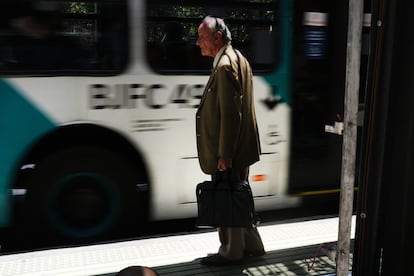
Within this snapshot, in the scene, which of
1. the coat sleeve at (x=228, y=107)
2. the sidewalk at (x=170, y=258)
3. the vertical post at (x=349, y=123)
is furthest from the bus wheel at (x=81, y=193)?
the vertical post at (x=349, y=123)

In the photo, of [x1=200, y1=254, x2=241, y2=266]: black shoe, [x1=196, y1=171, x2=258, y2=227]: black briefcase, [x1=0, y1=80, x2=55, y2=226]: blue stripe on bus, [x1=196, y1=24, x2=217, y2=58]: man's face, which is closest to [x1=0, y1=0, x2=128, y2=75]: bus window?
[x1=0, y1=80, x2=55, y2=226]: blue stripe on bus

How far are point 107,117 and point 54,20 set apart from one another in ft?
3.01

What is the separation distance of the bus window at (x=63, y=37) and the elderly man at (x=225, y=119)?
4.05 ft

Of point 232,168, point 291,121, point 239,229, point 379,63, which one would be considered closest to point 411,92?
point 379,63

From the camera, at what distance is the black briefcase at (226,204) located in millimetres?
3264

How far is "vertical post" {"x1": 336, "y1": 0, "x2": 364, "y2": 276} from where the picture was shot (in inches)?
94.1

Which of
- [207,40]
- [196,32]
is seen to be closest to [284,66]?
[196,32]

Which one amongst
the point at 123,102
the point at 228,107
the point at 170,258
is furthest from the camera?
the point at 123,102

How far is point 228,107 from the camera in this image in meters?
3.16

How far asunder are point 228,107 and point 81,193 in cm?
197

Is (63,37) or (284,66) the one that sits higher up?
(63,37)

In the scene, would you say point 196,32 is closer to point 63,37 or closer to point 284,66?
point 284,66

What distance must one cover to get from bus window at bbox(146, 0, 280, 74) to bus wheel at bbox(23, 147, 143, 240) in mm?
1012

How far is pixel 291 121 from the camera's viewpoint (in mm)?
4980
